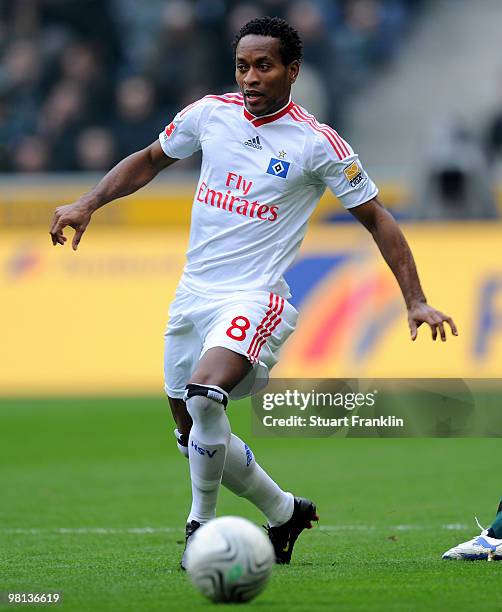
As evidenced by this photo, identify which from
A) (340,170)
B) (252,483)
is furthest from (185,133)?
(252,483)

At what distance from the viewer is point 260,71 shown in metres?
6.19

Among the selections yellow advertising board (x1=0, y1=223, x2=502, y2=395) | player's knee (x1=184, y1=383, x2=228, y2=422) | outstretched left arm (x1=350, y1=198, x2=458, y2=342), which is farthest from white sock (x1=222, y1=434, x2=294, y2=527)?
yellow advertising board (x1=0, y1=223, x2=502, y2=395)

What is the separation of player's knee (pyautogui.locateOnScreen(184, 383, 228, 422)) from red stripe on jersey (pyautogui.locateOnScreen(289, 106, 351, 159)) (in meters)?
1.19

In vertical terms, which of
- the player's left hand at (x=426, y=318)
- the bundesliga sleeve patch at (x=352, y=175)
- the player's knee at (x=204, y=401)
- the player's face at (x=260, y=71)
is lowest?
the player's knee at (x=204, y=401)

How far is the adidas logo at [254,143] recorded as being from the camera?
6293 millimetres

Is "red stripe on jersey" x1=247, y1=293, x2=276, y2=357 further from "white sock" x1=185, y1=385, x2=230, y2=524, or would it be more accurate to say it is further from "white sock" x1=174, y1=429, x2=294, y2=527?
"white sock" x1=174, y1=429, x2=294, y2=527

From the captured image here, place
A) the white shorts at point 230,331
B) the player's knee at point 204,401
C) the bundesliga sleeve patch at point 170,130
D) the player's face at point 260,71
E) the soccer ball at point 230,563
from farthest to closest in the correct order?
the bundesliga sleeve patch at point 170,130 < the player's face at point 260,71 < the white shorts at point 230,331 < the player's knee at point 204,401 < the soccer ball at point 230,563

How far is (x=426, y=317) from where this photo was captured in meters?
5.98

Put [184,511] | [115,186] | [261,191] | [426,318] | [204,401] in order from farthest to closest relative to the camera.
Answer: [184,511] → [115,186] → [261,191] → [426,318] → [204,401]

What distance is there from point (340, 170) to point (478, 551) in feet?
5.95

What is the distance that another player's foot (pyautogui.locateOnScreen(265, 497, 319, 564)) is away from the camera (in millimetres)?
6477

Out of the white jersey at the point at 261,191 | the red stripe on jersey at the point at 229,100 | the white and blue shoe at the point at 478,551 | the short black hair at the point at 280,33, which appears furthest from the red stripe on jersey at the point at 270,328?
the white and blue shoe at the point at 478,551

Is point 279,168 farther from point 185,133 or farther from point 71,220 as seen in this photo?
point 71,220

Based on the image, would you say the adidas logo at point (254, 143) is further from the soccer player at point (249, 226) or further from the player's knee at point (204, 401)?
the player's knee at point (204, 401)
